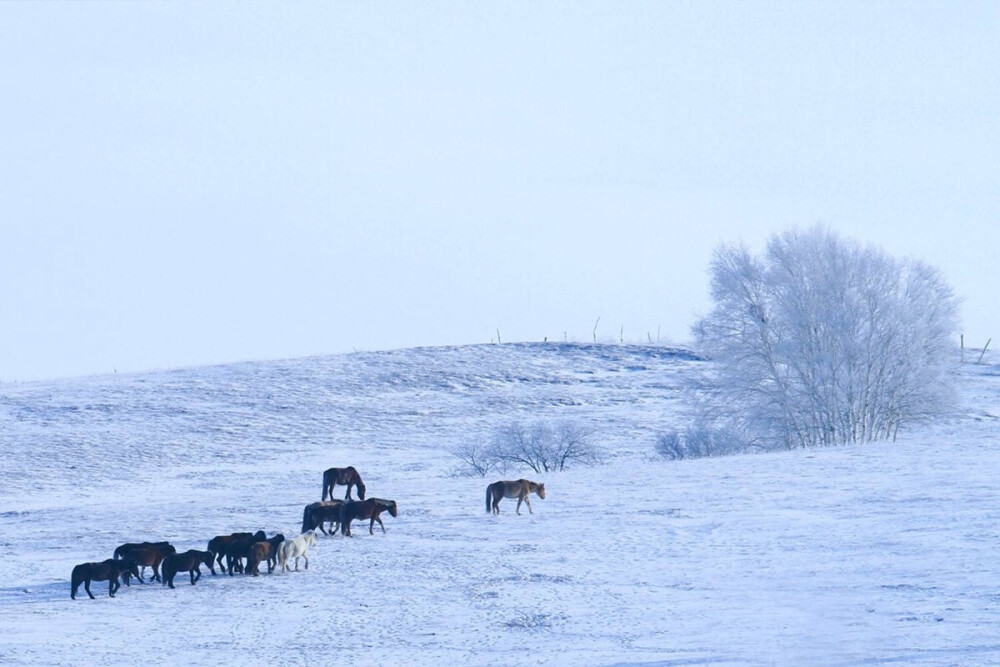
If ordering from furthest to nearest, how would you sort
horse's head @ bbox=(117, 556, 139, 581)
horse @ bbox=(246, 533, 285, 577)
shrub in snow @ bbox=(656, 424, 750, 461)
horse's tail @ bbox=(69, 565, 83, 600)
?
shrub in snow @ bbox=(656, 424, 750, 461)
horse @ bbox=(246, 533, 285, 577)
horse's head @ bbox=(117, 556, 139, 581)
horse's tail @ bbox=(69, 565, 83, 600)

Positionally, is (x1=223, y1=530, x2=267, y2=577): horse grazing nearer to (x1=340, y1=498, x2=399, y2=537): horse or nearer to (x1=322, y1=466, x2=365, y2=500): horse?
(x1=340, y1=498, x2=399, y2=537): horse

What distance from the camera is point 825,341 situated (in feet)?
132

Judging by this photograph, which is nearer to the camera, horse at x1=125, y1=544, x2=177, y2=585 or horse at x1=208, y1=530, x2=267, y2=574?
horse at x1=125, y1=544, x2=177, y2=585

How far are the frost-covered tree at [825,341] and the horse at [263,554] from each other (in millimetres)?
24823

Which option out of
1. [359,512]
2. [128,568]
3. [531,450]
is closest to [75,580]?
[128,568]

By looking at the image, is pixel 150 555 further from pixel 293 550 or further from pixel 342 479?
pixel 342 479

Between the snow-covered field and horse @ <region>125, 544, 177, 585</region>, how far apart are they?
429 mm

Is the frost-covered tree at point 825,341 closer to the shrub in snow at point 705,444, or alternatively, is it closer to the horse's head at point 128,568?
the shrub in snow at point 705,444

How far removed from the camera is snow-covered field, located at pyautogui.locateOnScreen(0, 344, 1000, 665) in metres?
13.7

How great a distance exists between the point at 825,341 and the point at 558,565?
80.2 ft

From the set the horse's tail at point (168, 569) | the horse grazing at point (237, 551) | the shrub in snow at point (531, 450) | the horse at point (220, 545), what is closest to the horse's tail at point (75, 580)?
the horse's tail at point (168, 569)

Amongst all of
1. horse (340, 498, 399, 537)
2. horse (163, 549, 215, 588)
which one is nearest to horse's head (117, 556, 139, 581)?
horse (163, 549, 215, 588)

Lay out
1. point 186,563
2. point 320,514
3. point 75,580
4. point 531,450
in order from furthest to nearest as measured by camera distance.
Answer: point 531,450
point 320,514
point 186,563
point 75,580

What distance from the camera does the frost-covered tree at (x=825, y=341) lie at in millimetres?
39812
